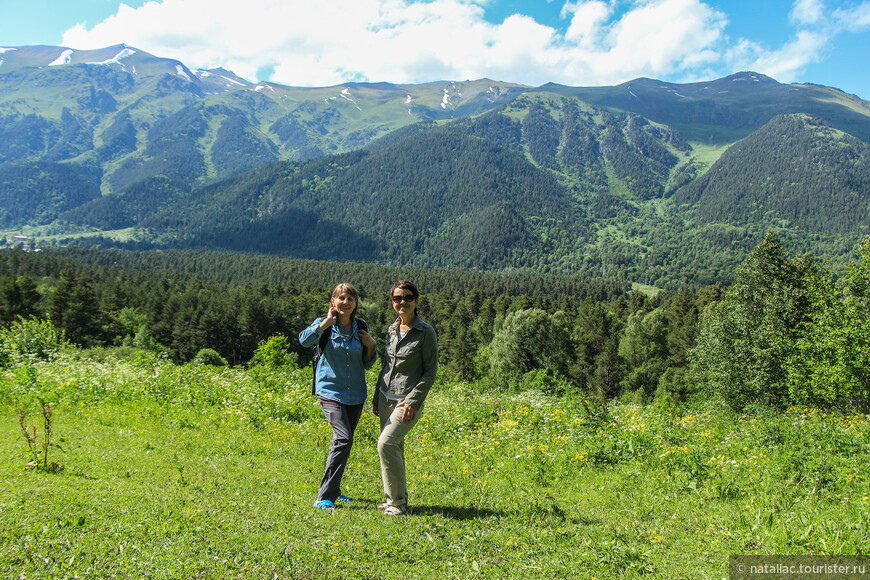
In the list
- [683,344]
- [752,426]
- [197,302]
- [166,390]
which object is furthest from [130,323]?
[752,426]

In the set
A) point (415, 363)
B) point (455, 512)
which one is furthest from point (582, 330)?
point (415, 363)

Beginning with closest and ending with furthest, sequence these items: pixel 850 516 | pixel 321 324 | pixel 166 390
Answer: pixel 850 516 → pixel 321 324 → pixel 166 390

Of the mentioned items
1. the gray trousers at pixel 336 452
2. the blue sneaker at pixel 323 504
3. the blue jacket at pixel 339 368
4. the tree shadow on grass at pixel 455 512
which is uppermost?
the blue jacket at pixel 339 368

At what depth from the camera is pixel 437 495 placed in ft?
23.8

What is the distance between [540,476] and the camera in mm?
8016

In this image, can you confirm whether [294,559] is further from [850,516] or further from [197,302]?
[197,302]

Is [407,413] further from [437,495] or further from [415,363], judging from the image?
[437,495]

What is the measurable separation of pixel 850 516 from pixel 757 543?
144cm

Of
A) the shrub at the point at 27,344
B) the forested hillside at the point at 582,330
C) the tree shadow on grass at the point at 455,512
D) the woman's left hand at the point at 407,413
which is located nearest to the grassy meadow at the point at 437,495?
the tree shadow on grass at the point at 455,512

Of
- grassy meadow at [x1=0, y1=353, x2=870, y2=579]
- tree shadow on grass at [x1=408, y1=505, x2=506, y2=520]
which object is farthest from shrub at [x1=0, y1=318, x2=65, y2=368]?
tree shadow on grass at [x1=408, y1=505, x2=506, y2=520]

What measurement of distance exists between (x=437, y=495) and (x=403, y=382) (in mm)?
2251

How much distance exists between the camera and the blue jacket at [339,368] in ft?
21.5

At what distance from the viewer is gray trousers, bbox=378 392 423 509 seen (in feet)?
20.3

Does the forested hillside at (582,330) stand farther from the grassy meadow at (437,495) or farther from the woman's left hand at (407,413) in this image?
the woman's left hand at (407,413)
